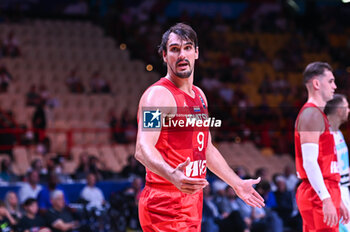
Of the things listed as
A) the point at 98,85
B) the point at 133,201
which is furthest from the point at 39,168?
the point at 98,85

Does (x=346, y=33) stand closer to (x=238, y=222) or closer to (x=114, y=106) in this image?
(x=114, y=106)

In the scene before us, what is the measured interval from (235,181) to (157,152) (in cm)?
83

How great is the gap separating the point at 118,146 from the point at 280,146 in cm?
514

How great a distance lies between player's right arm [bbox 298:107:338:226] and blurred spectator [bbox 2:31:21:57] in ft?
42.7

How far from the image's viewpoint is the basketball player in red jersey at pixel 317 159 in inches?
211

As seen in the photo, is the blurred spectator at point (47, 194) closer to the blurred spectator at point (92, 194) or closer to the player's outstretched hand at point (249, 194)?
the blurred spectator at point (92, 194)

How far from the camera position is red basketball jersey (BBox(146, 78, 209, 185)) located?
421cm

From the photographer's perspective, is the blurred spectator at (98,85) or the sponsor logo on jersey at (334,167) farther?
the blurred spectator at (98,85)

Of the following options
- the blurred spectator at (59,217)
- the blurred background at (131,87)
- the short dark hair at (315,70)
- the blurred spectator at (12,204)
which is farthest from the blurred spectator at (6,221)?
the short dark hair at (315,70)

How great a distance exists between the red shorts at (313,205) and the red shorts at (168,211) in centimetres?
172

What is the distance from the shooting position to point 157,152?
154 inches

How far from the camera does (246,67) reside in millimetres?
19516

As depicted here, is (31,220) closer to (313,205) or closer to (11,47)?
(313,205)

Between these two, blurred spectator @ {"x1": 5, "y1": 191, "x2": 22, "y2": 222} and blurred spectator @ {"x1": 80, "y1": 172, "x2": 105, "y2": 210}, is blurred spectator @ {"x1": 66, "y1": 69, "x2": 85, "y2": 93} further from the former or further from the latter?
blurred spectator @ {"x1": 5, "y1": 191, "x2": 22, "y2": 222}
